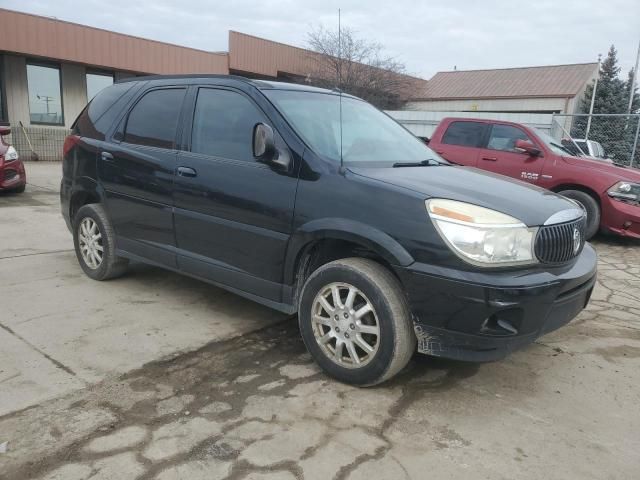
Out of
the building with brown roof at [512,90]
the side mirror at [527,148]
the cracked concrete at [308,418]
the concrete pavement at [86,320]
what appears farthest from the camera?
the building with brown roof at [512,90]

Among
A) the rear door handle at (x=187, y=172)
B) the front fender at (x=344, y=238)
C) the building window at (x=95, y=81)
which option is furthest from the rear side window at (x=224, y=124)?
the building window at (x=95, y=81)

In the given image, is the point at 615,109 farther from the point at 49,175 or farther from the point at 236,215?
the point at 236,215

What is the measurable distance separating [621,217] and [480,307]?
561cm

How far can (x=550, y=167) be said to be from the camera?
7461 mm

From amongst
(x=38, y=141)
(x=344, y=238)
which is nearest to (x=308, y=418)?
(x=344, y=238)

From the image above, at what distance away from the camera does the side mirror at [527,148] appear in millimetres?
7492

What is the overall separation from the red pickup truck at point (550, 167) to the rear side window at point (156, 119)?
437 centimetres

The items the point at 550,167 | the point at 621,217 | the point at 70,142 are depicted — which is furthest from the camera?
the point at 550,167

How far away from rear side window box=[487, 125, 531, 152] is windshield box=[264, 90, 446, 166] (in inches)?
170

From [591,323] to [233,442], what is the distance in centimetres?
324

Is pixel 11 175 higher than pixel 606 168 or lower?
lower

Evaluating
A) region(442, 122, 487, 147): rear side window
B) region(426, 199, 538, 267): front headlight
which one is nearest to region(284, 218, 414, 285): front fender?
region(426, 199, 538, 267): front headlight

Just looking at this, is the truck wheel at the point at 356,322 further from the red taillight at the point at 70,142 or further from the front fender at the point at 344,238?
the red taillight at the point at 70,142

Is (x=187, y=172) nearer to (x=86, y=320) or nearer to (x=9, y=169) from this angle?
(x=86, y=320)
